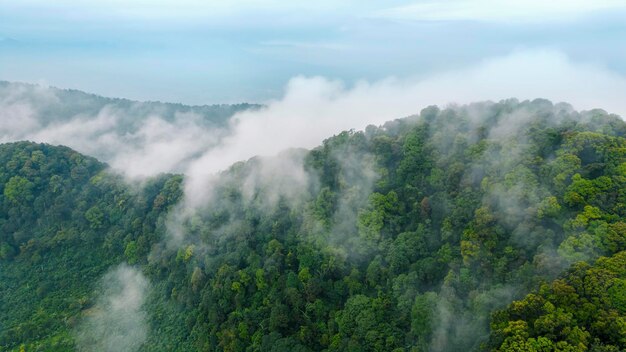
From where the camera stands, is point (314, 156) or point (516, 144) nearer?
point (516, 144)

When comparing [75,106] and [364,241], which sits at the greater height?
[75,106]

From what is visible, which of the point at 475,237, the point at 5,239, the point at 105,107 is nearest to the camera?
the point at 475,237

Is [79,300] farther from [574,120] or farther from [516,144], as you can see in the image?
[574,120]

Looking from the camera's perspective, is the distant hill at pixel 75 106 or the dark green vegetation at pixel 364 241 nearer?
the dark green vegetation at pixel 364 241

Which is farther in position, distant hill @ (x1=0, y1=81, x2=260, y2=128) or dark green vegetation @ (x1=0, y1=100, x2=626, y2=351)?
distant hill @ (x1=0, y1=81, x2=260, y2=128)

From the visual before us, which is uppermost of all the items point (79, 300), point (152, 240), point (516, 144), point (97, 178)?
point (516, 144)

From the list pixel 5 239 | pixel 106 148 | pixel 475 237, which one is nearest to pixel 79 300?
pixel 5 239

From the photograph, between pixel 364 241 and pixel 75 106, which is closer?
pixel 364 241

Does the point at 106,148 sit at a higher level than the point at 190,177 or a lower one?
lower
